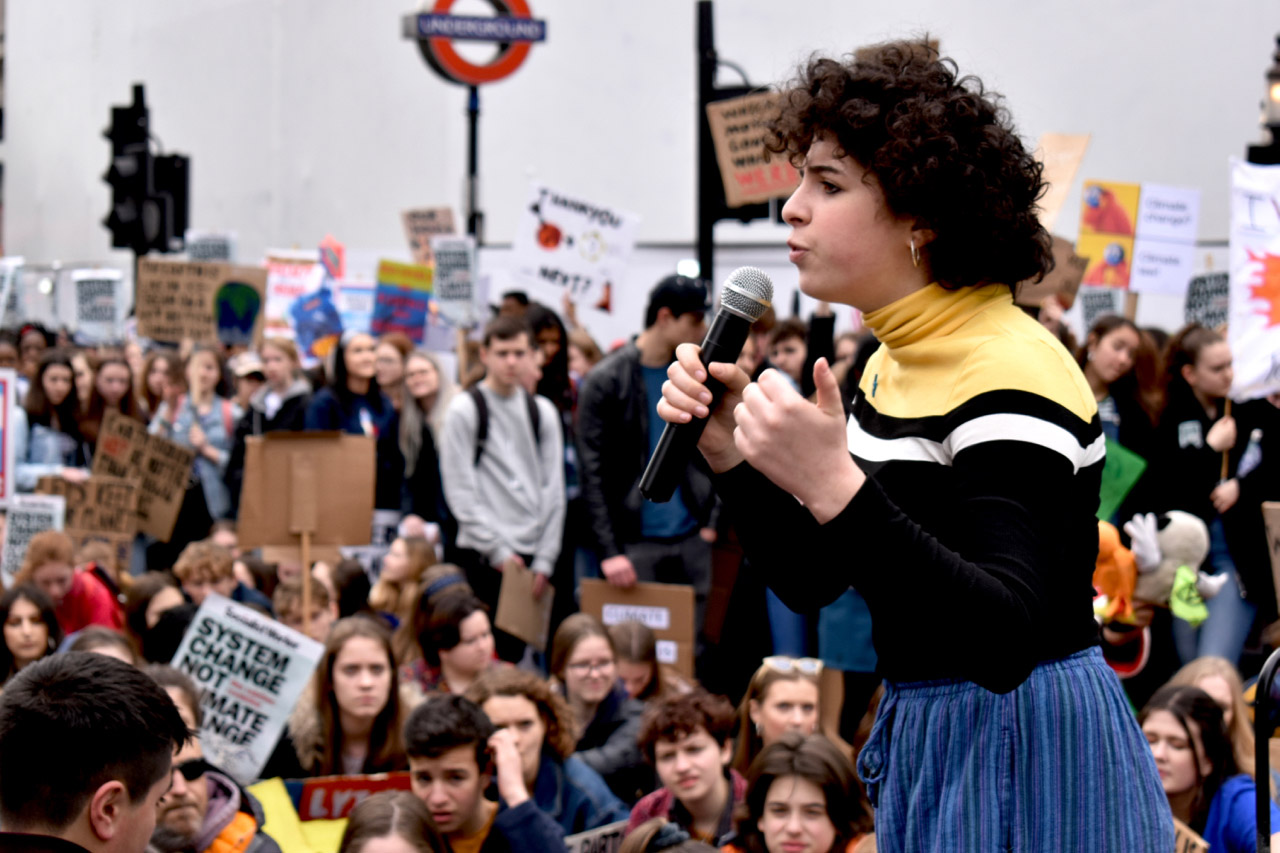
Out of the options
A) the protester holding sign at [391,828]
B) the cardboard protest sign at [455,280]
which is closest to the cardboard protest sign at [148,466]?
the cardboard protest sign at [455,280]

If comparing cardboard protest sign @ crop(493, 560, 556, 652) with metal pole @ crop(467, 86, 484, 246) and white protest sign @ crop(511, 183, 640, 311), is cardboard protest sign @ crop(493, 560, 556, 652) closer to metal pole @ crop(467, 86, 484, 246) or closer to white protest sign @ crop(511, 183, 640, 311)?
white protest sign @ crop(511, 183, 640, 311)

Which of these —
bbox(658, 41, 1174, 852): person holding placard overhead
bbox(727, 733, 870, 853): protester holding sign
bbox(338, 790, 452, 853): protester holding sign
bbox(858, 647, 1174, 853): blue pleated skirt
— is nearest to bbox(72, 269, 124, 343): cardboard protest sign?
bbox(338, 790, 452, 853): protester holding sign

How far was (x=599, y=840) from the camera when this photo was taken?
4488 millimetres

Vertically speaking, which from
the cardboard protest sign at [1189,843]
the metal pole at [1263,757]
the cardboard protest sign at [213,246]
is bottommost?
the cardboard protest sign at [1189,843]

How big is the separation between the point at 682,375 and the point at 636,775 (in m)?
3.78

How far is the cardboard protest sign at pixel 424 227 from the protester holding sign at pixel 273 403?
14.0 feet

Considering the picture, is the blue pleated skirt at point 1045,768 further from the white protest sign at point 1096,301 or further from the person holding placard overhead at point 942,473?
the white protest sign at point 1096,301

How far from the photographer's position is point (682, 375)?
1.77 meters

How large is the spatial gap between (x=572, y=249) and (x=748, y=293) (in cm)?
784

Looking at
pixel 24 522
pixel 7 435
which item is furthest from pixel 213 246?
pixel 7 435

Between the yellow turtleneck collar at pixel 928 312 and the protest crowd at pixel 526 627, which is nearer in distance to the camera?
the yellow turtleneck collar at pixel 928 312

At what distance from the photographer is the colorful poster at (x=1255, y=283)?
5.67 meters

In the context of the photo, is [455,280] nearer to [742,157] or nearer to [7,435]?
[742,157]

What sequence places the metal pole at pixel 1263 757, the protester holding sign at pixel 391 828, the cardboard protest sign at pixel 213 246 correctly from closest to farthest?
1. the metal pole at pixel 1263 757
2. the protester holding sign at pixel 391 828
3. the cardboard protest sign at pixel 213 246
